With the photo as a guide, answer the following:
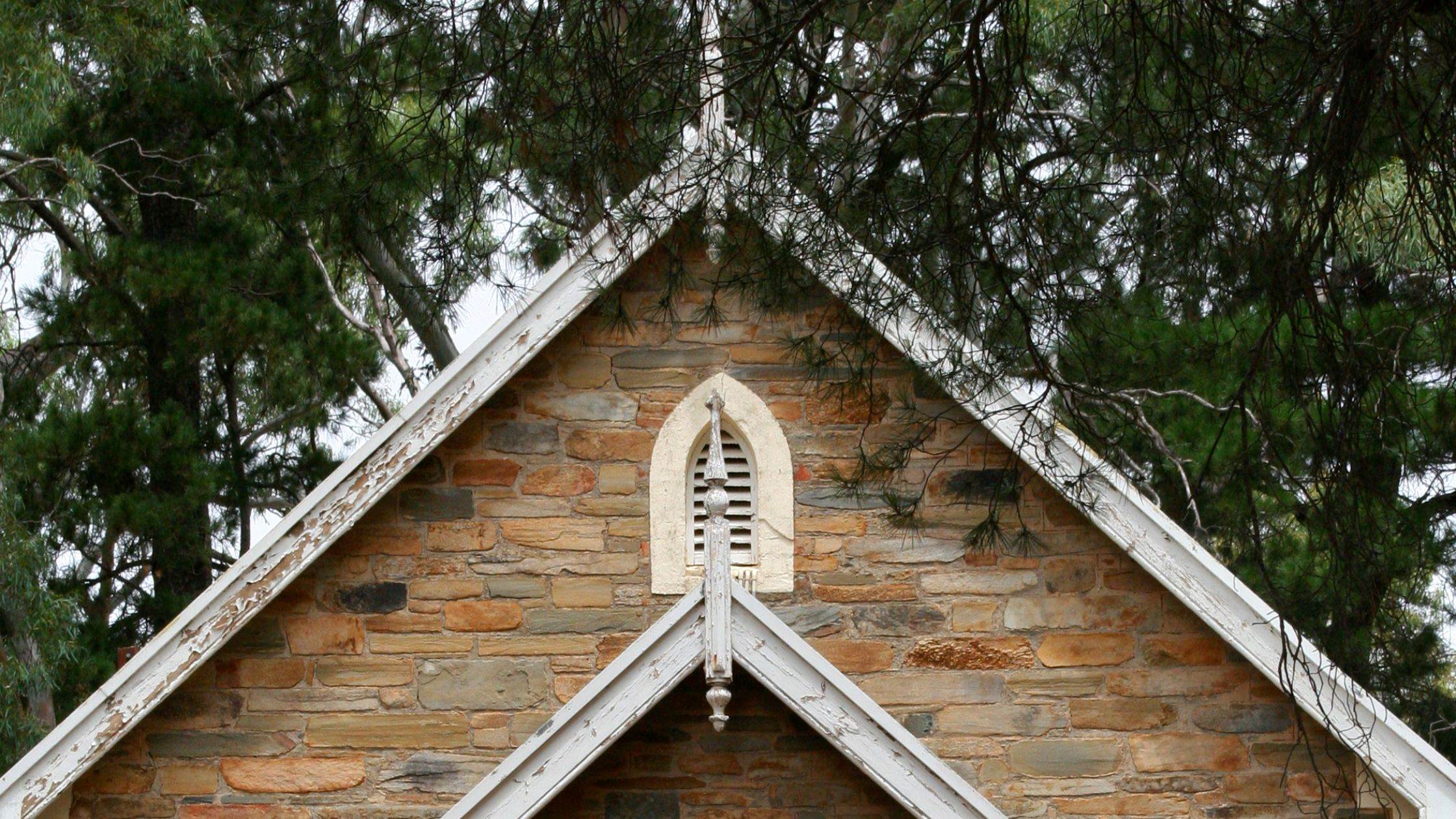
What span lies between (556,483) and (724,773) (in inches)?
56.9

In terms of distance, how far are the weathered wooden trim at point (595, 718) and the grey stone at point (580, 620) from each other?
809 mm

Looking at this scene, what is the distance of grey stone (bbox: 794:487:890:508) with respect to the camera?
772 cm

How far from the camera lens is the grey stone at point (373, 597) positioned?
760cm

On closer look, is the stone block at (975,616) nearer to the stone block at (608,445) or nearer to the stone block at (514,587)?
the stone block at (608,445)

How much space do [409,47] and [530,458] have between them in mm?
2285

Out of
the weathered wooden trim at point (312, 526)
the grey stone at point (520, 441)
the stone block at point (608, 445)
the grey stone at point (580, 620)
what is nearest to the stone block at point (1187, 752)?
the grey stone at point (580, 620)

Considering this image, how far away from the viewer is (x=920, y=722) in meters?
7.57

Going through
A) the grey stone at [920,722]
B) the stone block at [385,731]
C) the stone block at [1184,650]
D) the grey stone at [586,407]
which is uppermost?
the grey stone at [586,407]

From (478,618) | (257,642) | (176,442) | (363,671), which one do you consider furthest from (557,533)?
(176,442)

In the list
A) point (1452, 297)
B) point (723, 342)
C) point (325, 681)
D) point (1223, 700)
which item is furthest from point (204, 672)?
point (1452, 297)

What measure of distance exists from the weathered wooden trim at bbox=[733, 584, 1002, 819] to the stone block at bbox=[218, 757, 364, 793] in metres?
1.86

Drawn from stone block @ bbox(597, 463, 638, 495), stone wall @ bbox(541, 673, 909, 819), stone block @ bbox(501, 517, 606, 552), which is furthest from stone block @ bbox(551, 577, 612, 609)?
stone wall @ bbox(541, 673, 909, 819)

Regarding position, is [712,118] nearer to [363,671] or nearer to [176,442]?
[363,671]

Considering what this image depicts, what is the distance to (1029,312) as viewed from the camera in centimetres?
544
